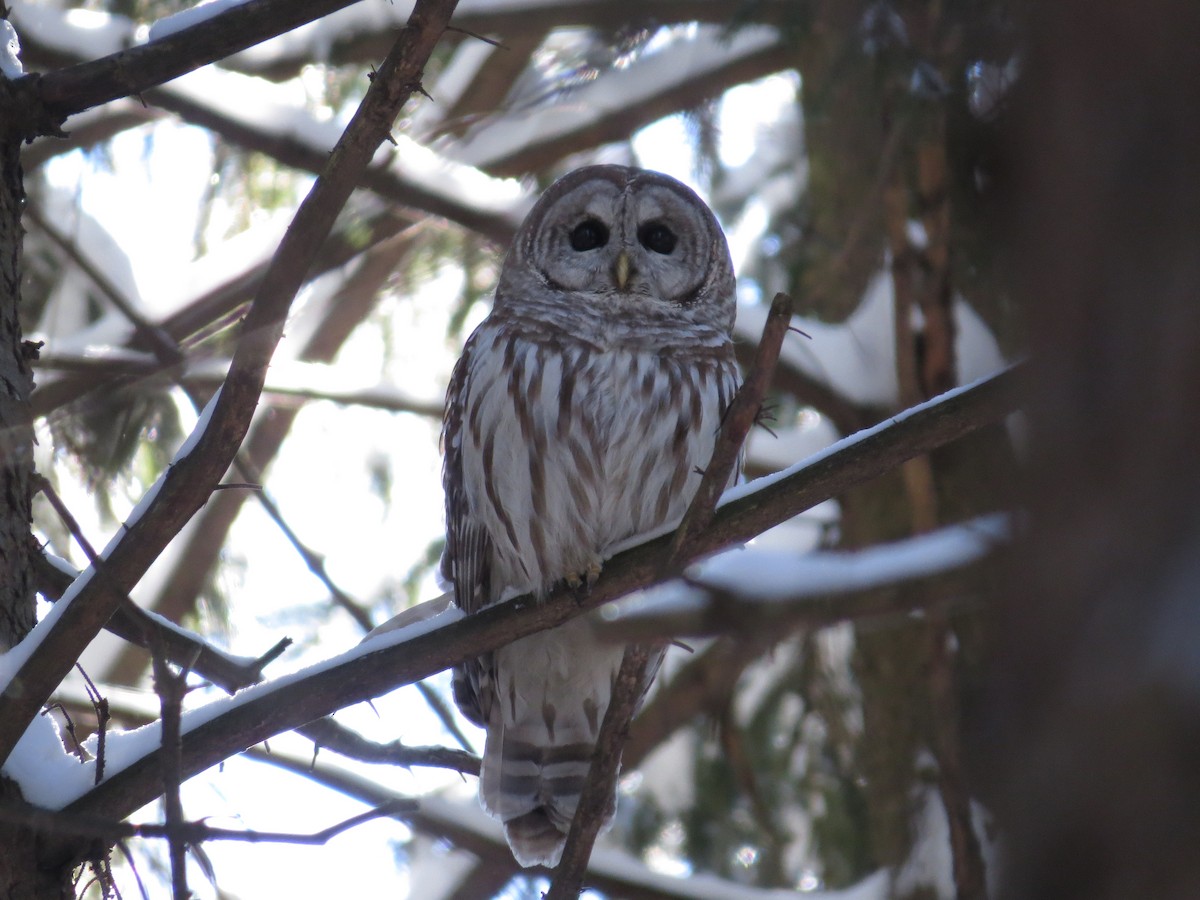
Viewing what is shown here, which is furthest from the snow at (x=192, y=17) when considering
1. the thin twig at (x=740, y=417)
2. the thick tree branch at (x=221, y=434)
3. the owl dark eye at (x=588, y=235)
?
the owl dark eye at (x=588, y=235)

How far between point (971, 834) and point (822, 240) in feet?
7.96

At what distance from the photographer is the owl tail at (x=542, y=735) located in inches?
160

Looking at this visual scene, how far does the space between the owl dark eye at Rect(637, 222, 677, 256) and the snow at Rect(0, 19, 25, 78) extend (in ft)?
6.90

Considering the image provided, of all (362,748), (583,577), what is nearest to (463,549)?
(583,577)

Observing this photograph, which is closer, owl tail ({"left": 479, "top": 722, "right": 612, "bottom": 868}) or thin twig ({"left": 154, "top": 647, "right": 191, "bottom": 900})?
thin twig ({"left": 154, "top": 647, "right": 191, "bottom": 900})

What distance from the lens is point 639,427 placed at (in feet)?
12.2

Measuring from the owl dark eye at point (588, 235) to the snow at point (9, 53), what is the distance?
6.47 ft

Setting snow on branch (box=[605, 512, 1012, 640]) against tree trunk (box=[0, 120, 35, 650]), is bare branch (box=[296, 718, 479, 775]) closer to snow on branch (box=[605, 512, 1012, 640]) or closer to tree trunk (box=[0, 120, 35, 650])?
tree trunk (box=[0, 120, 35, 650])

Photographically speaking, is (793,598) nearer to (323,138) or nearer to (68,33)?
(323,138)

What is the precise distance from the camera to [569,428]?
3.75 m

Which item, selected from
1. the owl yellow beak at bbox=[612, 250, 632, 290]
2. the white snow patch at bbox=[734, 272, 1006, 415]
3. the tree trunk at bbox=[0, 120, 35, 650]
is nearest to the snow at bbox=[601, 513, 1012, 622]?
the tree trunk at bbox=[0, 120, 35, 650]

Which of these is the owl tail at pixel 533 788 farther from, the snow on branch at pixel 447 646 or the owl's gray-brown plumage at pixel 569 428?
the snow on branch at pixel 447 646

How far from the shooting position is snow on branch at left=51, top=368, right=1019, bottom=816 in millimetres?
2377

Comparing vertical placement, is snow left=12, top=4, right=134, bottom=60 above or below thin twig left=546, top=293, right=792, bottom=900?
above
